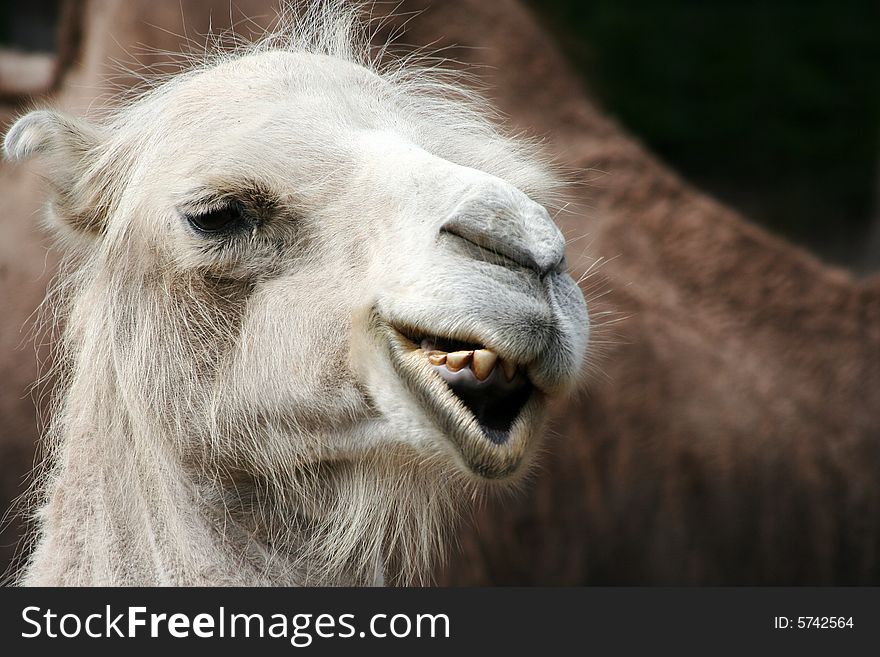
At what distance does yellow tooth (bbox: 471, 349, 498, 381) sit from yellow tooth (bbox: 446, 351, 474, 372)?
0.01 metres

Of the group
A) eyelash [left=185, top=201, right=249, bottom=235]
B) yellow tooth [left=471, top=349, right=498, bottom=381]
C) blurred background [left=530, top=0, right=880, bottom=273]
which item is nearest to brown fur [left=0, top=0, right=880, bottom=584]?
eyelash [left=185, top=201, right=249, bottom=235]

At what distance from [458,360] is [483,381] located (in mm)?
64

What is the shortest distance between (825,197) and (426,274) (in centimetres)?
904

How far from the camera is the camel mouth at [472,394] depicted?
2.03 m

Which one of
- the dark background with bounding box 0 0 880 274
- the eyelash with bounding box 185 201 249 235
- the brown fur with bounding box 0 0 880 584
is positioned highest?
the dark background with bounding box 0 0 880 274

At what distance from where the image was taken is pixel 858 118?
9.72 meters

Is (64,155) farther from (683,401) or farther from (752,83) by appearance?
(752,83)

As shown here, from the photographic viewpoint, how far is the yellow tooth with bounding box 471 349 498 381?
6.63 feet

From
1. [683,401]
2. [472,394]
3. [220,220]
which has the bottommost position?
[472,394]

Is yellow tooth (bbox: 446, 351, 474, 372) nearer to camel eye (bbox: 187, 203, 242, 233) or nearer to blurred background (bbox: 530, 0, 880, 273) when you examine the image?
camel eye (bbox: 187, 203, 242, 233)

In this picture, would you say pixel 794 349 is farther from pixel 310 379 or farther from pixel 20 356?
pixel 20 356

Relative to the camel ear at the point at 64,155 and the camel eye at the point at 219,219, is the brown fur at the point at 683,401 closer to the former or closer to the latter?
the camel ear at the point at 64,155

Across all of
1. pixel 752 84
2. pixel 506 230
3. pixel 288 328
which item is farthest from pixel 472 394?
pixel 752 84

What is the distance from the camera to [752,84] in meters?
9.77
